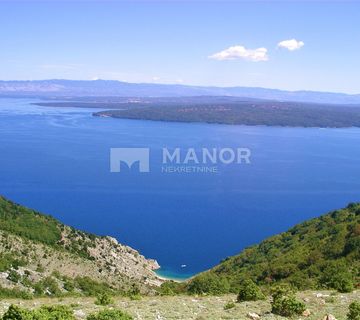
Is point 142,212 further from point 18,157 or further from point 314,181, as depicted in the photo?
point 18,157

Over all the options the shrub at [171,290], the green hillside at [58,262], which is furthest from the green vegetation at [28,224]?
the shrub at [171,290]

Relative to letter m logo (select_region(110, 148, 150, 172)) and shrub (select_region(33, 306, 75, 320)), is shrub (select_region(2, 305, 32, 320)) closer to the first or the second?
shrub (select_region(33, 306, 75, 320))

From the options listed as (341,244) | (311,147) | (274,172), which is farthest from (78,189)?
(311,147)

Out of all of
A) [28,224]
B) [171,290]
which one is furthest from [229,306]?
[28,224]

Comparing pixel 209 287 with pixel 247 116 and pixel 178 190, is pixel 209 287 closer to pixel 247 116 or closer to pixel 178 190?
pixel 178 190

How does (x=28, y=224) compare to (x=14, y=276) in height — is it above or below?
below

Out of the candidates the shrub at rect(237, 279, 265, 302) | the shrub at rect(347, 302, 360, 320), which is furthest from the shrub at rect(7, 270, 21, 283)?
the shrub at rect(347, 302, 360, 320)

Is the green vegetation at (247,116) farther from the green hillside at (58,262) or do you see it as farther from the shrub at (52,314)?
the shrub at (52,314)
